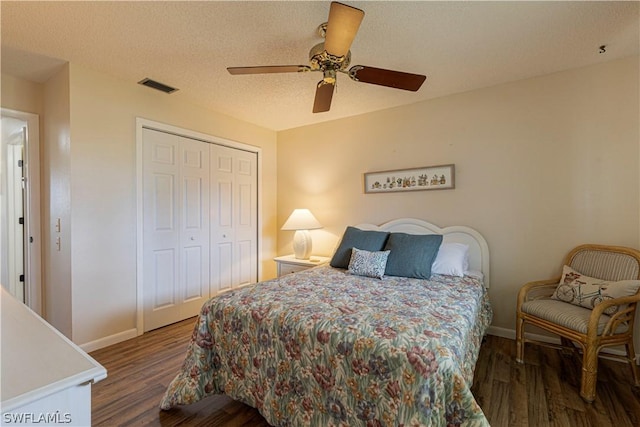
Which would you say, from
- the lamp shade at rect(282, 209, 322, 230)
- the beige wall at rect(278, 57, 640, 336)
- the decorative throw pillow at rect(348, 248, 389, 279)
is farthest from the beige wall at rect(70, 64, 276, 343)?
the beige wall at rect(278, 57, 640, 336)

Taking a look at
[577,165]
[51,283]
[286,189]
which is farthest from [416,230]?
[51,283]

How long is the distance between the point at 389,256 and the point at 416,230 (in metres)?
0.73

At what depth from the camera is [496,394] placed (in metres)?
1.97

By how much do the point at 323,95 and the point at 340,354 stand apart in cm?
167

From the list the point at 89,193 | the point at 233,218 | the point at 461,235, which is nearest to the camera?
the point at 89,193

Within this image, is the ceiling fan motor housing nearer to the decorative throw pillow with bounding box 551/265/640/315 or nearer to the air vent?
the air vent

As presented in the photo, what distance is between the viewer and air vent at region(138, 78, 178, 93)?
9.15ft

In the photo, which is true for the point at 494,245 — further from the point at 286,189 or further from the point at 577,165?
the point at 286,189

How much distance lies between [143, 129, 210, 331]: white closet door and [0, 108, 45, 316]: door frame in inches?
35.8


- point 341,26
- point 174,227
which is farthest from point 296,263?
point 341,26

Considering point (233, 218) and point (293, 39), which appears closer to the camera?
point (293, 39)

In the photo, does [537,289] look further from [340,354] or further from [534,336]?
[340,354]

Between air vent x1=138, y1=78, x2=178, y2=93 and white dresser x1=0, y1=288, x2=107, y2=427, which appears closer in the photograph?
white dresser x1=0, y1=288, x2=107, y2=427

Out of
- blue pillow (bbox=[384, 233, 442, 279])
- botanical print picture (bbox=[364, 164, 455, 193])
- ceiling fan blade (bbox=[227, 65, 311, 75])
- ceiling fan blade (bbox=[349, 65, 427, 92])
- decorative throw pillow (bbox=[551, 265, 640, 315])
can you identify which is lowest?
decorative throw pillow (bbox=[551, 265, 640, 315])
